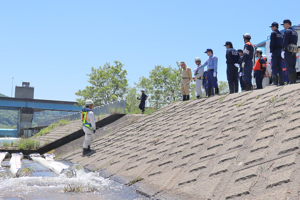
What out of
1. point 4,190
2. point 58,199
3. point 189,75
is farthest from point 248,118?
point 189,75

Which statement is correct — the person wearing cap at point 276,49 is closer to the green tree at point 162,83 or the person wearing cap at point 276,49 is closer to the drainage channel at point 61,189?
the drainage channel at point 61,189

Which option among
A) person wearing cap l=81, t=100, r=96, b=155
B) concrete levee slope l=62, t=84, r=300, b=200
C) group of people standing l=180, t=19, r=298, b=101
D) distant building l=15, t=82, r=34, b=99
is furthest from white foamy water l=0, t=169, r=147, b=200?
distant building l=15, t=82, r=34, b=99

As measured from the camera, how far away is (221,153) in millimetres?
6336

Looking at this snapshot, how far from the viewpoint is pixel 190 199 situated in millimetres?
5078

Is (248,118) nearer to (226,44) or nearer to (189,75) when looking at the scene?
(226,44)

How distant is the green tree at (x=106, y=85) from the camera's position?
168 ft

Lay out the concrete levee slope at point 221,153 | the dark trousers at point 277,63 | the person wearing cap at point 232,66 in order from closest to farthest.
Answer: the concrete levee slope at point 221,153 → the dark trousers at point 277,63 → the person wearing cap at point 232,66

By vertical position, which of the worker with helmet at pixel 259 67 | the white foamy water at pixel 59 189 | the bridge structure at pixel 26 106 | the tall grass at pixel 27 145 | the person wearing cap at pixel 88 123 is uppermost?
the worker with helmet at pixel 259 67

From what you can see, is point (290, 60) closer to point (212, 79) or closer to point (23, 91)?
point (212, 79)

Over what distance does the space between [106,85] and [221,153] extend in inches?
1837

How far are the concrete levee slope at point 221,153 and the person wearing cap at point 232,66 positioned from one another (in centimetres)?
119

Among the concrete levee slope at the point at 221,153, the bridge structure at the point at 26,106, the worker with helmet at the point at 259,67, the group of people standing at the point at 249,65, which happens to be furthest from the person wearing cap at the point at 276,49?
the bridge structure at the point at 26,106

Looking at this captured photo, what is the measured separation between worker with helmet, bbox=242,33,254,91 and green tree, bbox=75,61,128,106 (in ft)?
129

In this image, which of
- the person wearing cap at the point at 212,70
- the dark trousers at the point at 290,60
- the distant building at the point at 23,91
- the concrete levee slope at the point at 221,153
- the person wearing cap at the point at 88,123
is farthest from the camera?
the distant building at the point at 23,91
